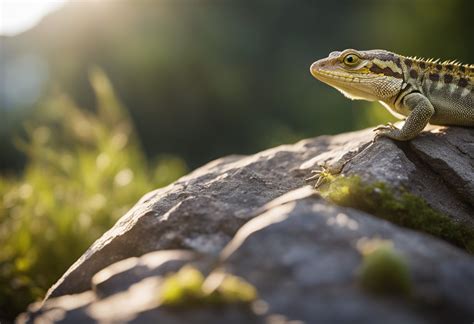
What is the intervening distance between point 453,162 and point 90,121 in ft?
26.2

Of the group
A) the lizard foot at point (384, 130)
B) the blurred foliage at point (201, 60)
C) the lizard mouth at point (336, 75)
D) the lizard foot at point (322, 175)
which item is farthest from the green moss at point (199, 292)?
the blurred foliage at point (201, 60)

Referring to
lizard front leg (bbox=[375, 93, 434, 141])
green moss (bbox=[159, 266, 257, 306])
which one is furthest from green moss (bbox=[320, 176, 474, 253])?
green moss (bbox=[159, 266, 257, 306])

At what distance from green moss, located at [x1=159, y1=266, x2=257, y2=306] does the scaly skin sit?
3480 millimetres

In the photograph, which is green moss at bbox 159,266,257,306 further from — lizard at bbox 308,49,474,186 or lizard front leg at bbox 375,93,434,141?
lizard at bbox 308,49,474,186

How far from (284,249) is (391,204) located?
1276 millimetres

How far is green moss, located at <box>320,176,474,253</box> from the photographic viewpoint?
4.53 metres

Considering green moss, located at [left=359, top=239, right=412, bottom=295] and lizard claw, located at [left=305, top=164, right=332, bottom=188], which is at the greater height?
green moss, located at [left=359, top=239, right=412, bottom=295]

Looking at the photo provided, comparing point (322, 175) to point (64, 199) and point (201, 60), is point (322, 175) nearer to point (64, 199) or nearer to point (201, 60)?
point (64, 199)

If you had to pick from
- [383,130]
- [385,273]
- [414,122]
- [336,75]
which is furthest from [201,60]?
[385,273]

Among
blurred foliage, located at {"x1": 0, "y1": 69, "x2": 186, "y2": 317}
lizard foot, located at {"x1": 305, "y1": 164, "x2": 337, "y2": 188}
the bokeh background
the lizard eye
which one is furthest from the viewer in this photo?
the bokeh background

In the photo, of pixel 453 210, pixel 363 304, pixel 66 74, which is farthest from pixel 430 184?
pixel 66 74

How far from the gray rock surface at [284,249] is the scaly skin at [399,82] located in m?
0.53

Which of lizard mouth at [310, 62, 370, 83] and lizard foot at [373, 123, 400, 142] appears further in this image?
lizard mouth at [310, 62, 370, 83]

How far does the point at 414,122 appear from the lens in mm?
5648
